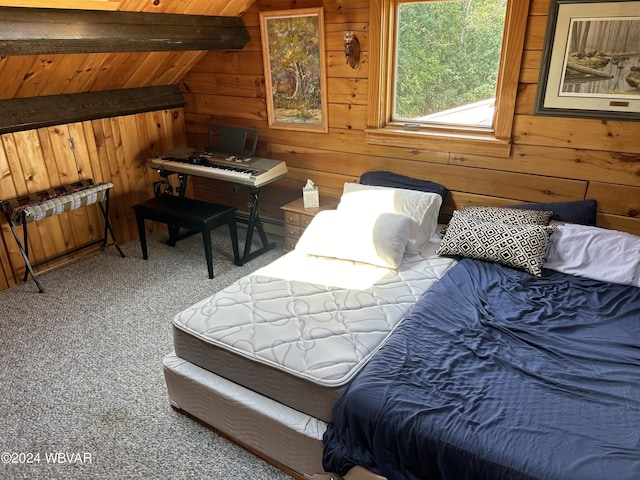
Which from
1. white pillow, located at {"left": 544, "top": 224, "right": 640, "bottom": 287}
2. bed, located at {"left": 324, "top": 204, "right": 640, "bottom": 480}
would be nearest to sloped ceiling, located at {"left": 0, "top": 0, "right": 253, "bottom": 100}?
bed, located at {"left": 324, "top": 204, "right": 640, "bottom": 480}

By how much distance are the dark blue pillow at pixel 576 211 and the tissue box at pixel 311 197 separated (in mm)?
1521

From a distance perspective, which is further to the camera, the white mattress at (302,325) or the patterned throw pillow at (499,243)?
the patterned throw pillow at (499,243)

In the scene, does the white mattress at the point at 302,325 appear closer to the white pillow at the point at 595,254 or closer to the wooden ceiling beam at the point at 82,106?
the white pillow at the point at 595,254

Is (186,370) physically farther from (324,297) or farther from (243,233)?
(243,233)

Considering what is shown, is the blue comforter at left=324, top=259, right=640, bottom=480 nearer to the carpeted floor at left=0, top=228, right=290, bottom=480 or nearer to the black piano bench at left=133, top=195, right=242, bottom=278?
the carpeted floor at left=0, top=228, right=290, bottom=480

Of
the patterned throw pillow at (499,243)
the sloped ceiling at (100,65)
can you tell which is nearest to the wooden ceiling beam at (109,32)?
the sloped ceiling at (100,65)

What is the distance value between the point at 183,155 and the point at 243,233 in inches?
33.5

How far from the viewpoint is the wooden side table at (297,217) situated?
3.39 meters

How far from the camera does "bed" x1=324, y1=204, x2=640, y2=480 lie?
1.39 meters

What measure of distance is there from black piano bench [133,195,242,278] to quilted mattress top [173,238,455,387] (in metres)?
0.91

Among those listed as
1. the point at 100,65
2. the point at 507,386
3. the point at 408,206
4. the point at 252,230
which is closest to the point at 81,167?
the point at 100,65

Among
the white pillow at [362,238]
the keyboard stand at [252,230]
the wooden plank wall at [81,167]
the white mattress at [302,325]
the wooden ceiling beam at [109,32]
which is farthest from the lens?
the keyboard stand at [252,230]

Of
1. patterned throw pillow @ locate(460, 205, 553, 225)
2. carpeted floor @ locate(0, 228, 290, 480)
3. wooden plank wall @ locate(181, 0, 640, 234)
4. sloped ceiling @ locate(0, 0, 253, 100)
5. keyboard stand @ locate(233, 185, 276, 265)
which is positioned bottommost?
carpeted floor @ locate(0, 228, 290, 480)

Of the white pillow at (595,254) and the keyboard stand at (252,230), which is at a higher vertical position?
the white pillow at (595,254)
